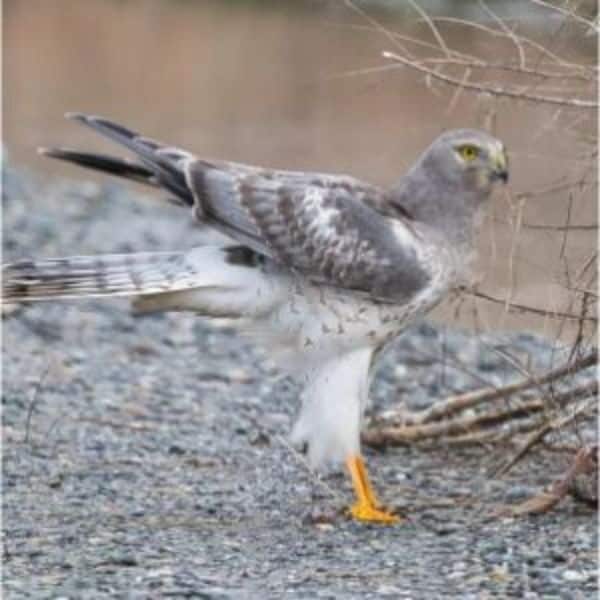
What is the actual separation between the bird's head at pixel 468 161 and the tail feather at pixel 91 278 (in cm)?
88

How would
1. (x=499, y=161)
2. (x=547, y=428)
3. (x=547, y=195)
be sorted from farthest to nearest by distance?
(x=547, y=428) → (x=547, y=195) → (x=499, y=161)

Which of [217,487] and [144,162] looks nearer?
[144,162]

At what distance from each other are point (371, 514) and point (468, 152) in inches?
48.6

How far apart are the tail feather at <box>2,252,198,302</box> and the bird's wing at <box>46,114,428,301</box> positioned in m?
0.22

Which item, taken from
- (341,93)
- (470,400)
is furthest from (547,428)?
(341,93)

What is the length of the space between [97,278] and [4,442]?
3.88ft

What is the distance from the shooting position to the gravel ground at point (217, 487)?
5.72m

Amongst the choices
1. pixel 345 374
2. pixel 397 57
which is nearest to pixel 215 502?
pixel 345 374

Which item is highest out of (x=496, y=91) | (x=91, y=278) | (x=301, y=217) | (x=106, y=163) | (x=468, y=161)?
(x=496, y=91)

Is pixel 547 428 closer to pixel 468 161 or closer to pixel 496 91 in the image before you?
pixel 468 161

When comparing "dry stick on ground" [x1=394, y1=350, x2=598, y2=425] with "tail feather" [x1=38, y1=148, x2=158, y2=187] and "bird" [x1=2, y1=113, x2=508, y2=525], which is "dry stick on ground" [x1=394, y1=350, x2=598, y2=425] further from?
"tail feather" [x1=38, y1=148, x2=158, y2=187]

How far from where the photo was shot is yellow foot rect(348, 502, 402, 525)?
6.65 metres

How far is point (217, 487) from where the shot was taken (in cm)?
713

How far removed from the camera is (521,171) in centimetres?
729
